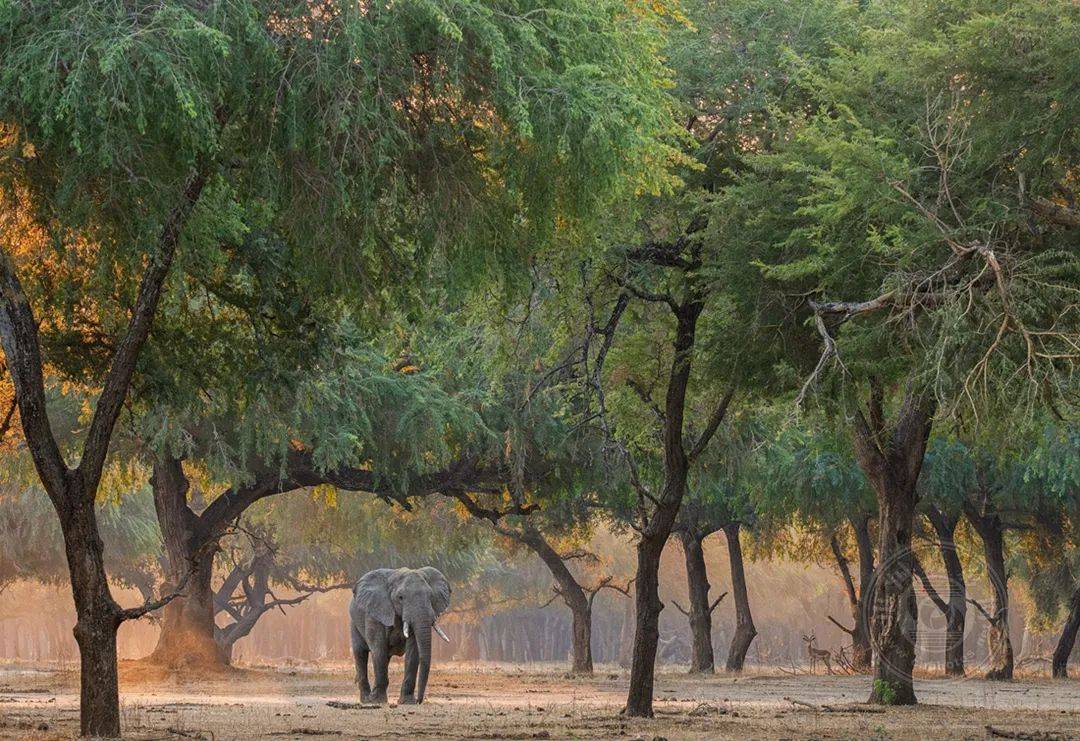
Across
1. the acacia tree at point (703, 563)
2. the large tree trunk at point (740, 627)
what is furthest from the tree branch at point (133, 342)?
the large tree trunk at point (740, 627)

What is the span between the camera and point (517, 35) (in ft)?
45.0

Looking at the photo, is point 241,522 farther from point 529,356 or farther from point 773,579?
point 773,579

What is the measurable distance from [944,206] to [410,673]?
14234 millimetres

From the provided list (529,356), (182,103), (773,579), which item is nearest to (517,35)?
(182,103)

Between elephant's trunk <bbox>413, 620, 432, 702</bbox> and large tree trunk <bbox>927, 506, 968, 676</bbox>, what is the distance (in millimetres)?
19060

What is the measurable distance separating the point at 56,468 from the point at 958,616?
124 ft

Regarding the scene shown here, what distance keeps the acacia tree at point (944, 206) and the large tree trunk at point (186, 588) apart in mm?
21804

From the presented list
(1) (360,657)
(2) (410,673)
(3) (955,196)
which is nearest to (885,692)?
(2) (410,673)

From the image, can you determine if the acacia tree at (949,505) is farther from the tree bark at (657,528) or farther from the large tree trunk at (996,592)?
the tree bark at (657,528)

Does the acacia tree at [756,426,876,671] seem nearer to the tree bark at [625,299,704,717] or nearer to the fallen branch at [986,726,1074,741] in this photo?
the tree bark at [625,299,704,717]

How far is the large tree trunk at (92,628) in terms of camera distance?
560 inches

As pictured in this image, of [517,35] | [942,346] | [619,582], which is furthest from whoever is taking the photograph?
[619,582]

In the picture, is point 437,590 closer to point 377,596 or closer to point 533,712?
point 377,596

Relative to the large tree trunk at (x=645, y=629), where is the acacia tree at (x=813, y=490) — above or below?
above
